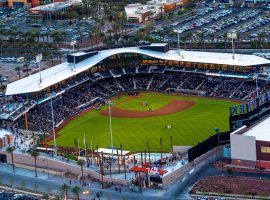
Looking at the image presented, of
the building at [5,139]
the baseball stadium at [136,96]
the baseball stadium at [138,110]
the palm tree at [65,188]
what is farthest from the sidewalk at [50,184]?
the baseball stadium at [136,96]

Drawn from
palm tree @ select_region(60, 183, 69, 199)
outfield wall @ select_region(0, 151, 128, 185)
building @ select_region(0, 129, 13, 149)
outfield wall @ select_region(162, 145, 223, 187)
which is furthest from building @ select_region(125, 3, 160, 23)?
palm tree @ select_region(60, 183, 69, 199)

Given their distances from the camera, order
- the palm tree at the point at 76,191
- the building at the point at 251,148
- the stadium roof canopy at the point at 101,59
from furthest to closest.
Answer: the stadium roof canopy at the point at 101,59, the building at the point at 251,148, the palm tree at the point at 76,191

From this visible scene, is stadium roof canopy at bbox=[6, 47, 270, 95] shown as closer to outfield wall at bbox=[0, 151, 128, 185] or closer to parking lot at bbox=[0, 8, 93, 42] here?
outfield wall at bbox=[0, 151, 128, 185]

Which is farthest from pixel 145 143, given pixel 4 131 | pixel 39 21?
pixel 39 21

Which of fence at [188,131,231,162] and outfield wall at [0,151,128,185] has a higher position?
fence at [188,131,231,162]

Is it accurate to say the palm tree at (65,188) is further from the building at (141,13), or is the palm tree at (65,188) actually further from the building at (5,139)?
the building at (141,13)

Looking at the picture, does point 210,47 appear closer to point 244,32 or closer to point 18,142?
point 244,32
